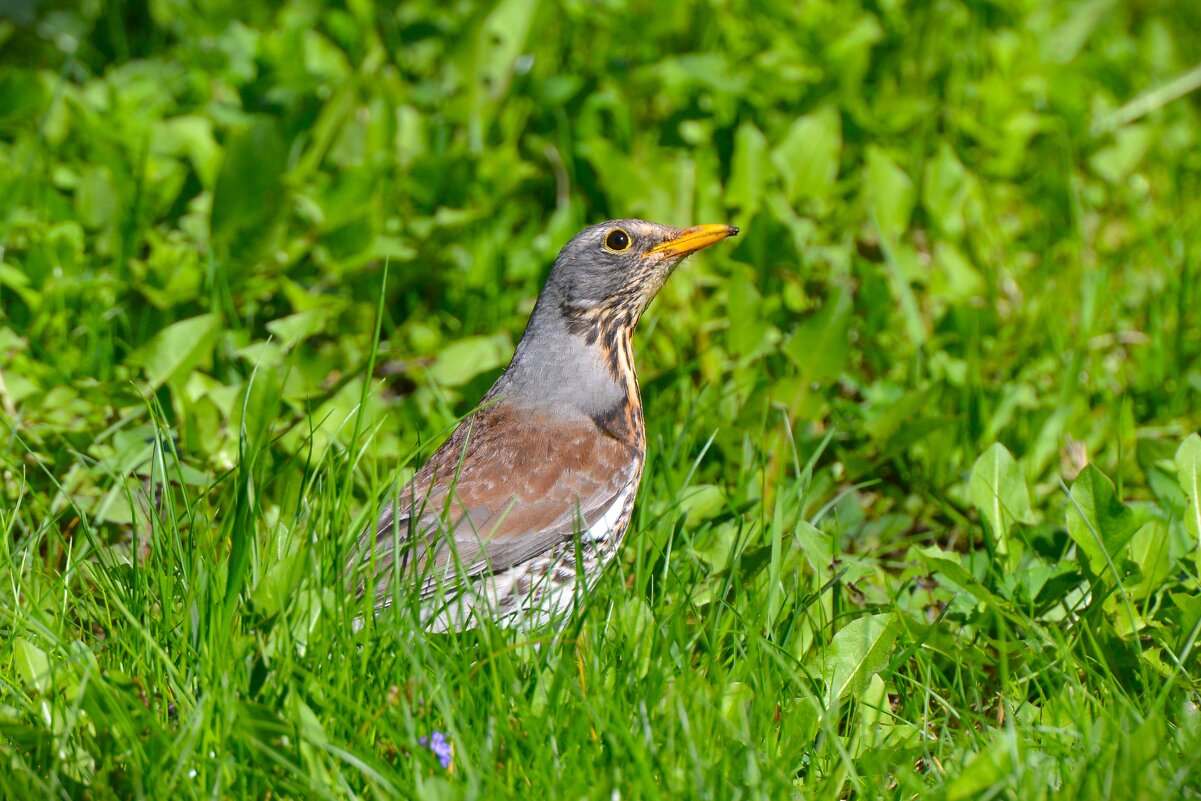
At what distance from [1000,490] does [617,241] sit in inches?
56.6

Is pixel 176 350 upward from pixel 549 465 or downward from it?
upward

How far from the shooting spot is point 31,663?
3.07 meters

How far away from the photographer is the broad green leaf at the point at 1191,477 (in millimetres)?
3781

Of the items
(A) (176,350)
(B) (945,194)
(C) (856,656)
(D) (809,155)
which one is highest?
(D) (809,155)

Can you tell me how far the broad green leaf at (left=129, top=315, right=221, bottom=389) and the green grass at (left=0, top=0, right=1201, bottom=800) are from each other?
1 cm

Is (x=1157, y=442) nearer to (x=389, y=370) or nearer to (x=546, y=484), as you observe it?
(x=546, y=484)

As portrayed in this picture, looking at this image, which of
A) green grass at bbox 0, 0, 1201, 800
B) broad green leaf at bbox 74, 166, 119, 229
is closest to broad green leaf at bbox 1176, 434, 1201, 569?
green grass at bbox 0, 0, 1201, 800

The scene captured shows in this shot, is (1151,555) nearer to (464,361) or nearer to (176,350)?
(464,361)

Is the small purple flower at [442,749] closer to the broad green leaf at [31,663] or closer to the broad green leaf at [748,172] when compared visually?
the broad green leaf at [31,663]

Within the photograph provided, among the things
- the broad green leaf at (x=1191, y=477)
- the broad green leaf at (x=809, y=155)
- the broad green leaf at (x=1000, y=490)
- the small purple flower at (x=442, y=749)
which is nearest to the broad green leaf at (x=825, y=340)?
the broad green leaf at (x=1000, y=490)

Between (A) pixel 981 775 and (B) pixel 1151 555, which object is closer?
(A) pixel 981 775

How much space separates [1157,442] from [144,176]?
410 cm

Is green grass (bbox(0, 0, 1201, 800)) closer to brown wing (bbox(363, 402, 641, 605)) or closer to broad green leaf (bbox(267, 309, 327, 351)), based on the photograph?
broad green leaf (bbox(267, 309, 327, 351))

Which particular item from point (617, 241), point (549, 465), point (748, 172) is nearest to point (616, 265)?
point (617, 241)
